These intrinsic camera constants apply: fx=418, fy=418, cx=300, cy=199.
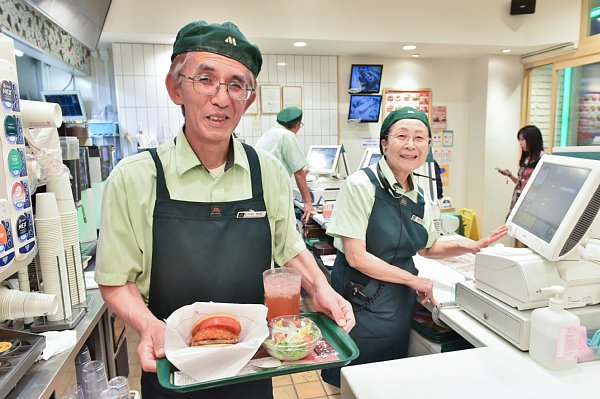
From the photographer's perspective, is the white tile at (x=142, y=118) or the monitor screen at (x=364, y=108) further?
the monitor screen at (x=364, y=108)

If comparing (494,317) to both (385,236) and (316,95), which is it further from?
(316,95)

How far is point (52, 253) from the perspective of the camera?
4.70 ft

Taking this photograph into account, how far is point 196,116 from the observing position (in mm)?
1146

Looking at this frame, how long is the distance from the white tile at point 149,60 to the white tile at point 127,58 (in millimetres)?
161

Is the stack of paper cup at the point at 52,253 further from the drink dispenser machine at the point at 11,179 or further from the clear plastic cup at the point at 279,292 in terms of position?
the clear plastic cup at the point at 279,292

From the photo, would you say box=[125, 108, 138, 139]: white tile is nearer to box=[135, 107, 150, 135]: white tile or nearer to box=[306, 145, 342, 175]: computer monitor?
box=[135, 107, 150, 135]: white tile

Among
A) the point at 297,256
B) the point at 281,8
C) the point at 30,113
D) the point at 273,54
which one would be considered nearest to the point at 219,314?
the point at 297,256

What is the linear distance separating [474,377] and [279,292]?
65cm

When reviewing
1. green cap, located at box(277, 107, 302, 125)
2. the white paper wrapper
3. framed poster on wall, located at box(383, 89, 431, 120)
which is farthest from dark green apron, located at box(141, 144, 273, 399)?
framed poster on wall, located at box(383, 89, 431, 120)

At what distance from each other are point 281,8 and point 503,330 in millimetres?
4077

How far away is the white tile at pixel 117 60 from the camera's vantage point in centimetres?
471

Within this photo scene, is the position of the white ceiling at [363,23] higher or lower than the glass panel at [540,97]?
higher

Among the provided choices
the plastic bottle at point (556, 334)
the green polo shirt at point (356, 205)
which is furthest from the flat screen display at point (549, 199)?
the green polo shirt at point (356, 205)

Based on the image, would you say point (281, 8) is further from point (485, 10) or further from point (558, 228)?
point (558, 228)
